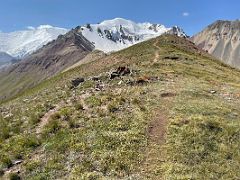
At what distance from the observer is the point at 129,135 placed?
29.3 meters

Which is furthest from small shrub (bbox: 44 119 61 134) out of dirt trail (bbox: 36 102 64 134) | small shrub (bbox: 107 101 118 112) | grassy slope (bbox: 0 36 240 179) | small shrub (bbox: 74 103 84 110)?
small shrub (bbox: 107 101 118 112)

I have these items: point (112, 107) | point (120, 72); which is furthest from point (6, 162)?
point (120, 72)

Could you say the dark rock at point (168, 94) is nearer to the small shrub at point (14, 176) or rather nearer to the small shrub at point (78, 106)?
the small shrub at point (78, 106)

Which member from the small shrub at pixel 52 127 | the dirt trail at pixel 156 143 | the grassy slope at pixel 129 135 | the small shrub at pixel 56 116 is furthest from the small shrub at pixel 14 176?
the small shrub at pixel 56 116

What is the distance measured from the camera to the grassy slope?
82.2 feet

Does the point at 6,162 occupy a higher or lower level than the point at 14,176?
higher

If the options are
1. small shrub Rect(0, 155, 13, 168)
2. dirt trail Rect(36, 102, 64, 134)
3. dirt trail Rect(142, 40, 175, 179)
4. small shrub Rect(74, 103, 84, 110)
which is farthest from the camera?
small shrub Rect(74, 103, 84, 110)

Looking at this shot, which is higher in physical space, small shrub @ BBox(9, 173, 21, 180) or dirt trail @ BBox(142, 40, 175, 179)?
dirt trail @ BBox(142, 40, 175, 179)

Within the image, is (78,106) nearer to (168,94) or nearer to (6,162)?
(168,94)

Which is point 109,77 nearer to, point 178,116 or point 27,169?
point 178,116

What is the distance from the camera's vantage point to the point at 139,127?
102 feet

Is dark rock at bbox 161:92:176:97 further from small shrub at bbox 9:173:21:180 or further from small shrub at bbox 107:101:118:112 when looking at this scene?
small shrub at bbox 9:173:21:180

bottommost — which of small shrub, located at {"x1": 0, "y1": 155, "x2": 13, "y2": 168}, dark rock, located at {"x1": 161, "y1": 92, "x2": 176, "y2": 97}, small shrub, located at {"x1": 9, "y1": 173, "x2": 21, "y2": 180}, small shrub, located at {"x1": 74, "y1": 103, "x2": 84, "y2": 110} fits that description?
small shrub, located at {"x1": 9, "y1": 173, "x2": 21, "y2": 180}

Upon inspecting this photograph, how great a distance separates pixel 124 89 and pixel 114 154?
58.4 ft
